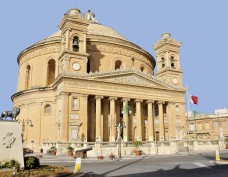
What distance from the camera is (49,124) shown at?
43.0 meters

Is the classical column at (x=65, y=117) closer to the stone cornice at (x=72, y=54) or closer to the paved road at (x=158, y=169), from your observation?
the stone cornice at (x=72, y=54)

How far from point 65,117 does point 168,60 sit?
1053 inches

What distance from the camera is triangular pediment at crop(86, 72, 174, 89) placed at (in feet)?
131

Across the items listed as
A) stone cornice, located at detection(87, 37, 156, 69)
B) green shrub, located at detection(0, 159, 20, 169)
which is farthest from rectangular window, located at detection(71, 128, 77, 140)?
green shrub, located at detection(0, 159, 20, 169)

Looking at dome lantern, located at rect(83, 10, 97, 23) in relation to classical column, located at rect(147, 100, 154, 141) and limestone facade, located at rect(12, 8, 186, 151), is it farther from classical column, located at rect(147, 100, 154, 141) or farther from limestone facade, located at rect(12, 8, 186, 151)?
classical column, located at rect(147, 100, 154, 141)

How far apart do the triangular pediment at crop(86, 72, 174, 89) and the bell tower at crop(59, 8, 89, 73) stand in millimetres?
3640

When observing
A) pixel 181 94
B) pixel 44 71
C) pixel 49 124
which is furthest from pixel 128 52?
pixel 49 124

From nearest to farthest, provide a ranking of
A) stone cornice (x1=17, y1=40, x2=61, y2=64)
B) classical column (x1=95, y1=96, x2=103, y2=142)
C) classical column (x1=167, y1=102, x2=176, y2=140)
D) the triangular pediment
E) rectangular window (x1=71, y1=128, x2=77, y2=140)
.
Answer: rectangular window (x1=71, y1=128, x2=77, y2=140) < classical column (x1=95, y1=96, x2=103, y2=142) < the triangular pediment < classical column (x1=167, y1=102, x2=176, y2=140) < stone cornice (x1=17, y1=40, x2=61, y2=64)

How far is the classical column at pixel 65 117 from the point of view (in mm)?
35131

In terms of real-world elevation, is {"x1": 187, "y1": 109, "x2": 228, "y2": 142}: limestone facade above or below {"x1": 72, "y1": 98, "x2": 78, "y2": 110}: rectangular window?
below

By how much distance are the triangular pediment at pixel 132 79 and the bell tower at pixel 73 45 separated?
11.9 feet

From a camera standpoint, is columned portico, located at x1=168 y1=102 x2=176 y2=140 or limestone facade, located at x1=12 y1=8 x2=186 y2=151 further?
columned portico, located at x1=168 y1=102 x2=176 y2=140

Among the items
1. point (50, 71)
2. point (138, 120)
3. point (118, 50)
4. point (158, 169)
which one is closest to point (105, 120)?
point (138, 120)

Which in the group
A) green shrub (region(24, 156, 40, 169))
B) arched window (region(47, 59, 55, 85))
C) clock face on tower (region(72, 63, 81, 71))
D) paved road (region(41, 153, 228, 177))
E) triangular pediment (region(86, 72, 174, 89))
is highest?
arched window (region(47, 59, 55, 85))
